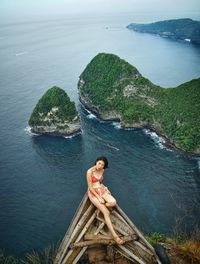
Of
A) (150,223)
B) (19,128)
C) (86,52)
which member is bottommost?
(150,223)

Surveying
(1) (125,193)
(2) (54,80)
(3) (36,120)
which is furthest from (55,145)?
(2) (54,80)

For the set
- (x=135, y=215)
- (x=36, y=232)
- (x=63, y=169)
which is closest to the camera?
(x=36, y=232)

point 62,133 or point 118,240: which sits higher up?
point 118,240

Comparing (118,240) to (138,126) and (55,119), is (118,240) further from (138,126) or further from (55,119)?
(138,126)

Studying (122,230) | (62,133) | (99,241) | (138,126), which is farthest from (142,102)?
(99,241)

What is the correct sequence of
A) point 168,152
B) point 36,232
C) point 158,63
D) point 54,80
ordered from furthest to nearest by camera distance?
1. point 158,63
2. point 54,80
3. point 168,152
4. point 36,232

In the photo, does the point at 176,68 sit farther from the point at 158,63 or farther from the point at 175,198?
the point at 175,198

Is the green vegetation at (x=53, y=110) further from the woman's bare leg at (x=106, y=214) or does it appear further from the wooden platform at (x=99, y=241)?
the woman's bare leg at (x=106, y=214)

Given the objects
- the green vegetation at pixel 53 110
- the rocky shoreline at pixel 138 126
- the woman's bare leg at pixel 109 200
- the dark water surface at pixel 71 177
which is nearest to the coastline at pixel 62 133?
the dark water surface at pixel 71 177
